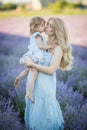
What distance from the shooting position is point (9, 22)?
584 centimetres

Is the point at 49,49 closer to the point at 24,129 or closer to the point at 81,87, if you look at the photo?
the point at 24,129

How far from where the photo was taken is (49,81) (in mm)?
3111

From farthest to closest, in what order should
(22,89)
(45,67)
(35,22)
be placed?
(22,89), (35,22), (45,67)

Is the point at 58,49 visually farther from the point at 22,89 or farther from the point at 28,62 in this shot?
the point at 22,89

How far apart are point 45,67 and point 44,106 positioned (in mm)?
345

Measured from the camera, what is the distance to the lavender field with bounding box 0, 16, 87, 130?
11.7ft

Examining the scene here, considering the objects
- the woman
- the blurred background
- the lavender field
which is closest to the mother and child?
the woman

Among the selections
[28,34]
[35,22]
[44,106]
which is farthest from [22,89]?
[28,34]

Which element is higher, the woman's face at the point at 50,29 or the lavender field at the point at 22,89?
the woman's face at the point at 50,29

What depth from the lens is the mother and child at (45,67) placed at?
9.94 feet

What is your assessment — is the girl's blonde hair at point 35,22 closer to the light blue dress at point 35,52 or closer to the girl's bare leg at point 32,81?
the light blue dress at point 35,52

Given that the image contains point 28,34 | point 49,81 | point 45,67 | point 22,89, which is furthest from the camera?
point 28,34

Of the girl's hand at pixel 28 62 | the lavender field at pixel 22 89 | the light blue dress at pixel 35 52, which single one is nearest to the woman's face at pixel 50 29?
the light blue dress at pixel 35 52

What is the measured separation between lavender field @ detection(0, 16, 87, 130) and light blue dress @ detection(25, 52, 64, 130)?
0.17 meters
